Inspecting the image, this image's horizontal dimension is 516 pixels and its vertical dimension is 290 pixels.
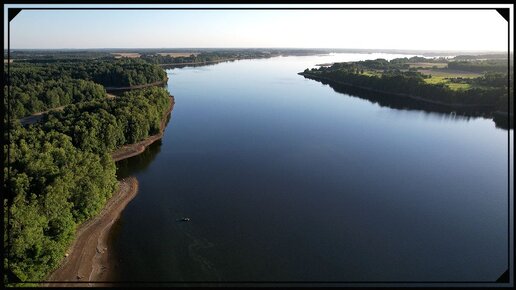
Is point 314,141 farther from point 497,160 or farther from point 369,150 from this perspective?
point 497,160

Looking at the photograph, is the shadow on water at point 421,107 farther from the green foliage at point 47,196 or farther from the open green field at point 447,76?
the green foliage at point 47,196

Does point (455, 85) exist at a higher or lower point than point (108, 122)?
higher

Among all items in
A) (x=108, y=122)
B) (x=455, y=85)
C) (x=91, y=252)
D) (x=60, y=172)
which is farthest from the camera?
(x=455, y=85)

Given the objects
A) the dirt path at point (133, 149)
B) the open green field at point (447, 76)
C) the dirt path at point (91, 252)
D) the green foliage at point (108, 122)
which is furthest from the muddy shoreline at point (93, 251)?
the open green field at point (447, 76)

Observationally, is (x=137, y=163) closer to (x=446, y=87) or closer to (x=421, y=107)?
(x=421, y=107)

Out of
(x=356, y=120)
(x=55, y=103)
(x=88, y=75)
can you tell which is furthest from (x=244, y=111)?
(x=88, y=75)

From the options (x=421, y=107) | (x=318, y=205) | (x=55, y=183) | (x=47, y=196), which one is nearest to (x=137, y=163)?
(x=55, y=183)
